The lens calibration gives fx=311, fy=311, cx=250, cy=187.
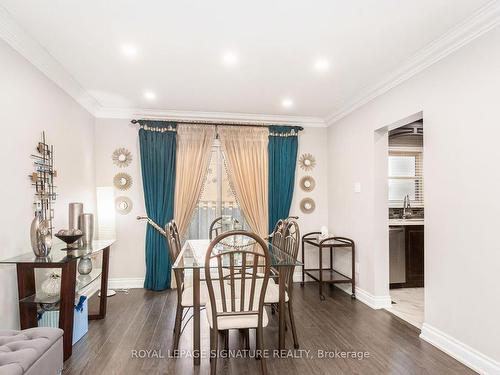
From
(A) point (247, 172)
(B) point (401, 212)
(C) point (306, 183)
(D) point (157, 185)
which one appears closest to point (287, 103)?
(A) point (247, 172)

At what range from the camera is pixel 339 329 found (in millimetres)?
3158

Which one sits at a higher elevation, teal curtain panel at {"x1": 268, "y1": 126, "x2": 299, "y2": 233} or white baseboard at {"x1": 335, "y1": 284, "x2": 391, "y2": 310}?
teal curtain panel at {"x1": 268, "y1": 126, "x2": 299, "y2": 233}

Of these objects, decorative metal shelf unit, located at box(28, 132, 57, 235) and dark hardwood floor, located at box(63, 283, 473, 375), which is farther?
decorative metal shelf unit, located at box(28, 132, 57, 235)

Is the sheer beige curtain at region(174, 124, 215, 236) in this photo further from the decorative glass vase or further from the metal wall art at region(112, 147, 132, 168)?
the decorative glass vase

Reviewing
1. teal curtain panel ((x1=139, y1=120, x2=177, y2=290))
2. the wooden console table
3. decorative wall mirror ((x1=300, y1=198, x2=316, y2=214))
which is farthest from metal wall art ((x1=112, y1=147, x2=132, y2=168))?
the wooden console table

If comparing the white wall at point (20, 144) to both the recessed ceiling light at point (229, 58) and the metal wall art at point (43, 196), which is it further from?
the recessed ceiling light at point (229, 58)

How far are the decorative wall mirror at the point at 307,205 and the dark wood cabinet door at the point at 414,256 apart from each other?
1.44m

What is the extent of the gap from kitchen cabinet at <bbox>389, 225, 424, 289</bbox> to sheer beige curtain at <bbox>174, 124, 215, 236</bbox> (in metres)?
2.89

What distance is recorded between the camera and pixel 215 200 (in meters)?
4.98

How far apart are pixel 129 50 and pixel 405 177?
14.7 feet

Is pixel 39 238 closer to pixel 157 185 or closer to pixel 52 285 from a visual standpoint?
pixel 52 285

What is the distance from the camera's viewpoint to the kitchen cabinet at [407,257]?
4.36 m

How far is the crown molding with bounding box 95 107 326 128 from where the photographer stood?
4.64 meters

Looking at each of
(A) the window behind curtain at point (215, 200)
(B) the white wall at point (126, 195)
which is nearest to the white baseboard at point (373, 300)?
(A) the window behind curtain at point (215, 200)
